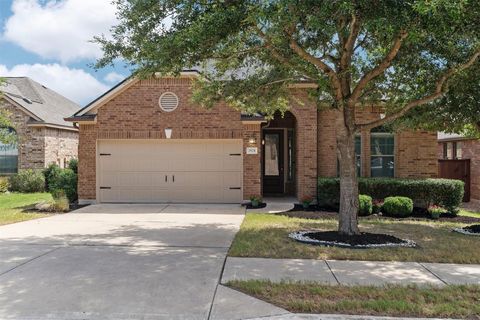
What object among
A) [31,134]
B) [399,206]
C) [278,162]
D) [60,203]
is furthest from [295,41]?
[31,134]

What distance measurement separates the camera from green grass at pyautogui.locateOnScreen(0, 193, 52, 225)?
38.1 feet

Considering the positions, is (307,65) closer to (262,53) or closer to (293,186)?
(262,53)

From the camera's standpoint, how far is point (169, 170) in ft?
48.7

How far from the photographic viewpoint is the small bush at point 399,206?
12.7 m

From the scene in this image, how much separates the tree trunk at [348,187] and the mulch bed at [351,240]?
0.21m

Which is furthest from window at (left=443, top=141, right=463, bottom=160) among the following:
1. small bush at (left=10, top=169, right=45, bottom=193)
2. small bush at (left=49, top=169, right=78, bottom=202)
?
small bush at (left=10, top=169, right=45, bottom=193)

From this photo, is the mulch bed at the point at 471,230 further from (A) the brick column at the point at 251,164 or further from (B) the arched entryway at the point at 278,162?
(B) the arched entryway at the point at 278,162

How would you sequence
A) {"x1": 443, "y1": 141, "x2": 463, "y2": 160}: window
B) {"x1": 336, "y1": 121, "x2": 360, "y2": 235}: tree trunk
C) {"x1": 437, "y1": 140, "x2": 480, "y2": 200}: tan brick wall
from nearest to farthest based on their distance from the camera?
{"x1": 336, "y1": 121, "x2": 360, "y2": 235}: tree trunk
{"x1": 437, "y1": 140, "x2": 480, "y2": 200}: tan brick wall
{"x1": 443, "y1": 141, "x2": 463, "y2": 160}: window

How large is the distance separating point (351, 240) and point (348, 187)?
110 cm

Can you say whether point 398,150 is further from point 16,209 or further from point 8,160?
point 8,160

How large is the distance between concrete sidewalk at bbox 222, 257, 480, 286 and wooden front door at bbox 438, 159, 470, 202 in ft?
44.3

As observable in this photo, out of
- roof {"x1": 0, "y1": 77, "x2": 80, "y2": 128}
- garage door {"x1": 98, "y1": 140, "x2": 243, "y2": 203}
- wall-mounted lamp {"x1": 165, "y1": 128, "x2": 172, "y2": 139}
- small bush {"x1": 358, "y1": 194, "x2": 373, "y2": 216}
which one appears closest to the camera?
small bush {"x1": 358, "y1": 194, "x2": 373, "y2": 216}

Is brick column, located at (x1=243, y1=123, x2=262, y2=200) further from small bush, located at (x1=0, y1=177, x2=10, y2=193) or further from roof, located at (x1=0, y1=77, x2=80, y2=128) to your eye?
small bush, located at (x1=0, y1=177, x2=10, y2=193)

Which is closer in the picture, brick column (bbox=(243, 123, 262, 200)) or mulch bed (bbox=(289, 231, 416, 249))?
mulch bed (bbox=(289, 231, 416, 249))
